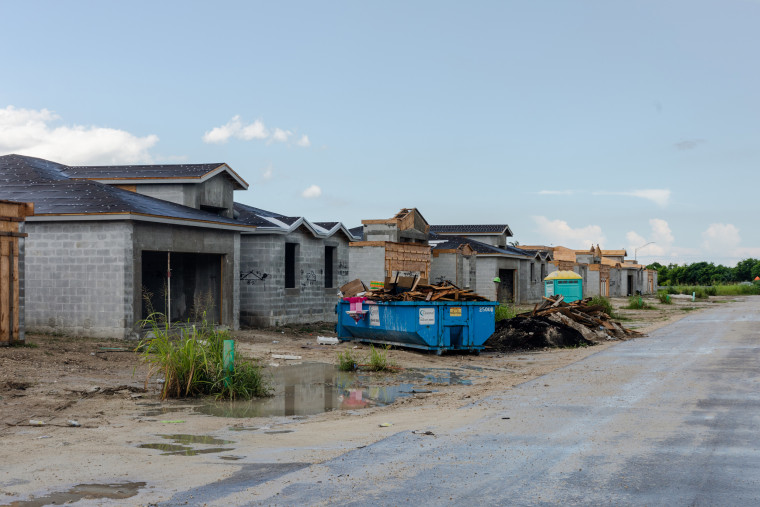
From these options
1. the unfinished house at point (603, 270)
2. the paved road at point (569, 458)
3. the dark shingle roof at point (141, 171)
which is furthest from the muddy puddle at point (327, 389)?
the unfinished house at point (603, 270)

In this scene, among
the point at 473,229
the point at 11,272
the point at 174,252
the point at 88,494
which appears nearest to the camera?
the point at 88,494

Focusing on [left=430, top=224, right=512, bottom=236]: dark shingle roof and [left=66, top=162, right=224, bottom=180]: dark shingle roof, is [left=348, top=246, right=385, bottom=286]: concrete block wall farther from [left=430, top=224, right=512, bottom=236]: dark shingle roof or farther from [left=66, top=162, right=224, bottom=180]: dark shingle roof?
[left=430, top=224, right=512, bottom=236]: dark shingle roof

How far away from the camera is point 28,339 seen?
1678 centimetres

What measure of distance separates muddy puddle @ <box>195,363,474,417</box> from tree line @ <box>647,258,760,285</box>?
10362 cm

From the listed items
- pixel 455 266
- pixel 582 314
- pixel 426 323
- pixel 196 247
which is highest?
pixel 196 247

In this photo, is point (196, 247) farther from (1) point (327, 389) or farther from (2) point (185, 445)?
(2) point (185, 445)

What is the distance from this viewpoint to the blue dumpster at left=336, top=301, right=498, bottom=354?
17.9 m

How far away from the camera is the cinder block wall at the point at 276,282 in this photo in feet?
79.2

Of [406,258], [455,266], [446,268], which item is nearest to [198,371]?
[406,258]

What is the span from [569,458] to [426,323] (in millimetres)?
10883

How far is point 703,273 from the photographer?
363ft

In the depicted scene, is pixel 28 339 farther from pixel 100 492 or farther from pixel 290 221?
pixel 100 492

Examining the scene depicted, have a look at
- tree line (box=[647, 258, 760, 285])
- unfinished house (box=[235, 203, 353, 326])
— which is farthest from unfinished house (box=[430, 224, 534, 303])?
tree line (box=[647, 258, 760, 285])

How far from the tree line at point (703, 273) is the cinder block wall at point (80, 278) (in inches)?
4079
